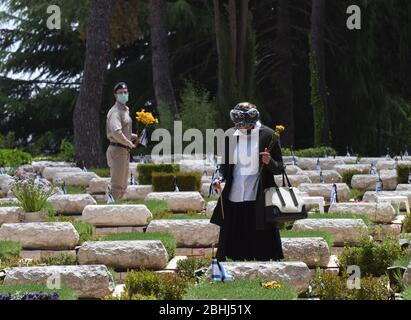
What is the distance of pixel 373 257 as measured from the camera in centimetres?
880

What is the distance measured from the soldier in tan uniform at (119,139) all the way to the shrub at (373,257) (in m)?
4.63

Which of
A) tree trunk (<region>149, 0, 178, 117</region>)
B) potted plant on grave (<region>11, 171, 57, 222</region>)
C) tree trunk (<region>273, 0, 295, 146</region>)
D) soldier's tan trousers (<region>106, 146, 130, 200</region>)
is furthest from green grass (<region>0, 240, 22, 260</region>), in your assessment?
tree trunk (<region>273, 0, 295, 146</region>)

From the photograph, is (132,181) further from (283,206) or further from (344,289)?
(344,289)

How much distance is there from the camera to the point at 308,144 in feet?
96.9

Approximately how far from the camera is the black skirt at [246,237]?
841cm

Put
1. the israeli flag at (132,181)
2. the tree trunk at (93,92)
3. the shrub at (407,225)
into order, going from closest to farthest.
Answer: the shrub at (407,225) → the israeli flag at (132,181) → the tree trunk at (93,92)

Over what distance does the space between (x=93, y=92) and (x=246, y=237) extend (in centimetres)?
1270

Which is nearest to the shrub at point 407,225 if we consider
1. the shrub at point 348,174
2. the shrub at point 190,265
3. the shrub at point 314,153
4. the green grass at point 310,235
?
the green grass at point 310,235

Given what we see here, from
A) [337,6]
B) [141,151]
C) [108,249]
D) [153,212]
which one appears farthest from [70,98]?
[108,249]

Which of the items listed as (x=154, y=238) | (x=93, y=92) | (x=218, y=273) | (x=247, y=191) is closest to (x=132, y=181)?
(x=93, y=92)

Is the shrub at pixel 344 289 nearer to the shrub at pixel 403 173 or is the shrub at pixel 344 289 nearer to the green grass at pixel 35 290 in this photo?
the green grass at pixel 35 290

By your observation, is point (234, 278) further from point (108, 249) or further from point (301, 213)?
point (108, 249)

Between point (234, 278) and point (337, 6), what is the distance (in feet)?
75.0

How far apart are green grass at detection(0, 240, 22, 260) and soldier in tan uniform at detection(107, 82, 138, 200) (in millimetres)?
3075
